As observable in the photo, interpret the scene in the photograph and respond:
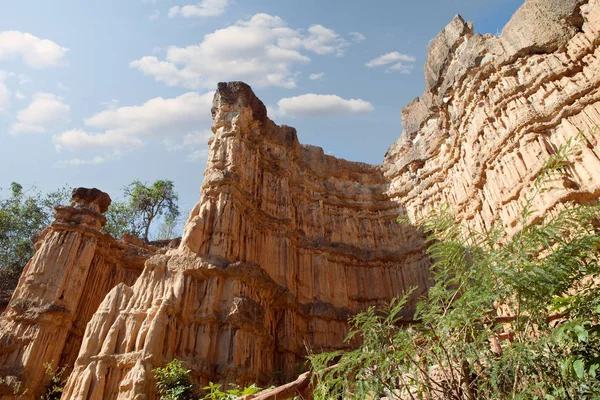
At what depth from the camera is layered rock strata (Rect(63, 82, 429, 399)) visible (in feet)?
47.6

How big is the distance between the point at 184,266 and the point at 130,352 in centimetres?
385

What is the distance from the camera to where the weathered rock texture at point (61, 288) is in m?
16.5

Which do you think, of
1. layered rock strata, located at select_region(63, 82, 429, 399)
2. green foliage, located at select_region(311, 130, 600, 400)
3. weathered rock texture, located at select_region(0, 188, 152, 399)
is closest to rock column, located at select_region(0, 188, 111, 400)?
weathered rock texture, located at select_region(0, 188, 152, 399)

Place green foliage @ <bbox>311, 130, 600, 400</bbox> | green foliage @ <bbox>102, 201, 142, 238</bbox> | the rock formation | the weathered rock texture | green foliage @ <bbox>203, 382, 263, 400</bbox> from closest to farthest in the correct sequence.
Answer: green foliage @ <bbox>311, 130, 600, 400</bbox>, green foliage @ <bbox>203, 382, 263, 400</bbox>, the rock formation, the weathered rock texture, green foliage @ <bbox>102, 201, 142, 238</bbox>

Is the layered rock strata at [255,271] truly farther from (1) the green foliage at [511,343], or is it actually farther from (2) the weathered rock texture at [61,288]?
(1) the green foliage at [511,343]

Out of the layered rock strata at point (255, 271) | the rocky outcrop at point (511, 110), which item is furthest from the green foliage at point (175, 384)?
the rocky outcrop at point (511, 110)

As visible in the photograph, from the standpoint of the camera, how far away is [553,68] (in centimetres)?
1845

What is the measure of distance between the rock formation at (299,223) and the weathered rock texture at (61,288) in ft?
0.21

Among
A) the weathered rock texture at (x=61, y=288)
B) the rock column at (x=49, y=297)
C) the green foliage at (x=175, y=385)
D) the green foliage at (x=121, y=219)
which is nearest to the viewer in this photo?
the green foliage at (x=175, y=385)

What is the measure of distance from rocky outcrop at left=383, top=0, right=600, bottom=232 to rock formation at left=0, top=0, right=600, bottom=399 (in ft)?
0.23

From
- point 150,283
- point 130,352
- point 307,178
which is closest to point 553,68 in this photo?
point 307,178

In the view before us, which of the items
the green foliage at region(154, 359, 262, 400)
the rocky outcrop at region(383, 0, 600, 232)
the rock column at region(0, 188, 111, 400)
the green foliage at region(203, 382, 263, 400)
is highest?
the rocky outcrop at region(383, 0, 600, 232)

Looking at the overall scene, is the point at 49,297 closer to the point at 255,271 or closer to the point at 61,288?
the point at 61,288

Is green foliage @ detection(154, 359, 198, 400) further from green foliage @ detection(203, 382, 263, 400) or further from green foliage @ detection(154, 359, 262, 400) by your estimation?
green foliage @ detection(203, 382, 263, 400)
